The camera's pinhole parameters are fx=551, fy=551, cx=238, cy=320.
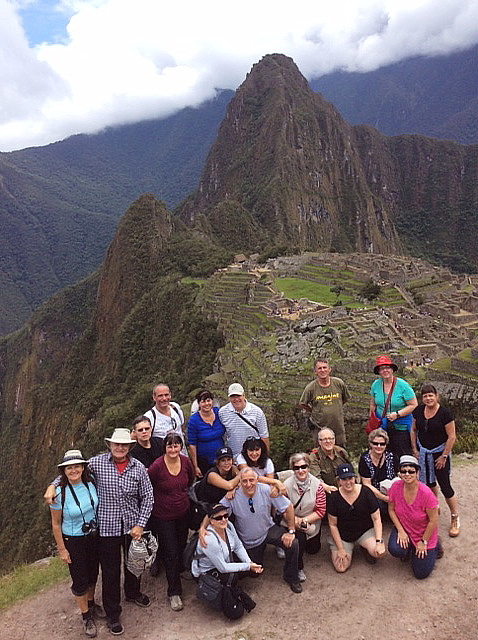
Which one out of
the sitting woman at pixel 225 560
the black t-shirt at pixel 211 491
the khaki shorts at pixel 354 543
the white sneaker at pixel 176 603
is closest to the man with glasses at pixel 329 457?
the khaki shorts at pixel 354 543

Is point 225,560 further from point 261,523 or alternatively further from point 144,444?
point 144,444

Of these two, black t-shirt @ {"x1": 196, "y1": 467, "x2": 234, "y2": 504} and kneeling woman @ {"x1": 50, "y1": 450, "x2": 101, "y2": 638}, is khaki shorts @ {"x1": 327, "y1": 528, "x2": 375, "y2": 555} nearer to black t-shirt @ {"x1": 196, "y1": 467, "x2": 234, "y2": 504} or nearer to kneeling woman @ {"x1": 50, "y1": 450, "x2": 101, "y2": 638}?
black t-shirt @ {"x1": 196, "y1": 467, "x2": 234, "y2": 504}

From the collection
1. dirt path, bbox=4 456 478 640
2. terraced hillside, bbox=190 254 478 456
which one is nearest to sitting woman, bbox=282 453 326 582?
dirt path, bbox=4 456 478 640

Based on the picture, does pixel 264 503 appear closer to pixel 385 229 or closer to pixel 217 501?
pixel 217 501

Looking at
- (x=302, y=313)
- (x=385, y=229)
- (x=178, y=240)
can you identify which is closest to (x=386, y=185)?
(x=385, y=229)

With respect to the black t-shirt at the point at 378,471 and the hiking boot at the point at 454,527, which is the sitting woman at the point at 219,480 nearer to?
the black t-shirt at the point at 378,471

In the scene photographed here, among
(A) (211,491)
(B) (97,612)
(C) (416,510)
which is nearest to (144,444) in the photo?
(A) (211,491)
